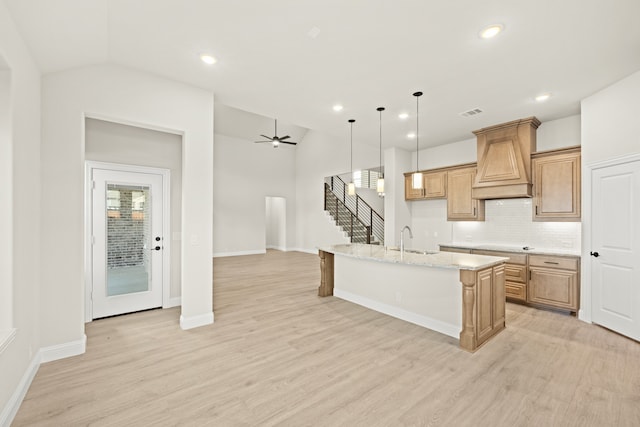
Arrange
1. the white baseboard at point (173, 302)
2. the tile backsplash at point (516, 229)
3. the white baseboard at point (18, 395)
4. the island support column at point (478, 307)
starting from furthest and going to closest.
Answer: the tile backsplash at point (516, 229) → the white baseboard at point (173, 302) → the island support column at point (478, 307) → the white baseboard at point (18, 395)

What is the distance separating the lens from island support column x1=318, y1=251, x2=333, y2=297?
5094 millimetres

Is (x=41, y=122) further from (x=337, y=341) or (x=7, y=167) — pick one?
(x=337, y=341)

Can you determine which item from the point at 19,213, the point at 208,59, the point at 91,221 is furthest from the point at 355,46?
the point at 91,221

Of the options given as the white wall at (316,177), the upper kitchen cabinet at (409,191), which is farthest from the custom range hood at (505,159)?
the white wall at (316,177)

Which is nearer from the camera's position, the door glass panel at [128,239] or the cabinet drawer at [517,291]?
the door glass panel at [128,239]

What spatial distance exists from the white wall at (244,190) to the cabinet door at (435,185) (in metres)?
6.61

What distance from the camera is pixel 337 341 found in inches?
129

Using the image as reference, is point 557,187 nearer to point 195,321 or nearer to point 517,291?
point 517,291

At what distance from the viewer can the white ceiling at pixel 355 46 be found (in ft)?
7.65

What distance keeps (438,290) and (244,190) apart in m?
8.59

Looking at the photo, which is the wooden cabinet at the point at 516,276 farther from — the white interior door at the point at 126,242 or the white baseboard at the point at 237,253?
the white baseboard at the point at 237,253

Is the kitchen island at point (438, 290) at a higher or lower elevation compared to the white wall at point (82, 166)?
lower

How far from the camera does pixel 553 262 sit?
4305 millimetres

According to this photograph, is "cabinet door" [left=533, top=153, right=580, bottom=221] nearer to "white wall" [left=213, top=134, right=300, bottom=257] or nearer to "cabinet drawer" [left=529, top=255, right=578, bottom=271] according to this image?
"cabinet drawer" [left=529, top=255, right=578, bottom=271]
